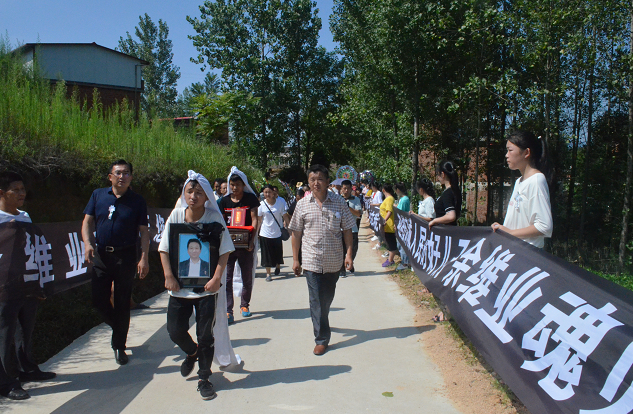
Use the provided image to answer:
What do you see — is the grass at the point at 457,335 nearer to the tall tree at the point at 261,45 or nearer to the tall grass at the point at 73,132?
the tall grass at the point at 73,132

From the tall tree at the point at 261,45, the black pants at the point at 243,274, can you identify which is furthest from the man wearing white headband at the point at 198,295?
the tall tree at the point at 261,45

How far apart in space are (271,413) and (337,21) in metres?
32.5

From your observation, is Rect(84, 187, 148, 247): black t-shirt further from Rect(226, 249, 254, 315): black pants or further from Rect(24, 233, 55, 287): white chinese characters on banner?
Rect(226, 249, 254, 315): black pants

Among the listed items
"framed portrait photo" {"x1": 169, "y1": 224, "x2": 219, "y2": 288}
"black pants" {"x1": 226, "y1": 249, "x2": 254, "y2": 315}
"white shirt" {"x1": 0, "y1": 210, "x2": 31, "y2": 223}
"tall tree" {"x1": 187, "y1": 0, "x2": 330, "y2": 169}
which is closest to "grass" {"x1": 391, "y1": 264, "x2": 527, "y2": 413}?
"black pants" {"x1": 226, "y1": 249, "x2": 254, "y2": 315}

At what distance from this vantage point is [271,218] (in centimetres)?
923

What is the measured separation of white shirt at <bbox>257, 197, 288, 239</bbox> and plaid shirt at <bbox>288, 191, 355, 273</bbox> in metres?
3.68

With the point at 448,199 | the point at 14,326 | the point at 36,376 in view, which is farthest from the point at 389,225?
the point at 14,326

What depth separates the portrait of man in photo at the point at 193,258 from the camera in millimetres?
4207

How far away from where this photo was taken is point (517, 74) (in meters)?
15.6

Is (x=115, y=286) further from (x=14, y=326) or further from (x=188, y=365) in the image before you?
(x=188, y=365)

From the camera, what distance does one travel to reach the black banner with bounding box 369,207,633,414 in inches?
95.6

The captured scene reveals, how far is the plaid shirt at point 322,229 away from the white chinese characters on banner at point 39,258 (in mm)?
2493

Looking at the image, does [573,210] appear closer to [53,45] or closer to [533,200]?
[533,200]

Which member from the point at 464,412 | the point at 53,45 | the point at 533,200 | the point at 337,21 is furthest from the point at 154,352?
the point at 337,21
